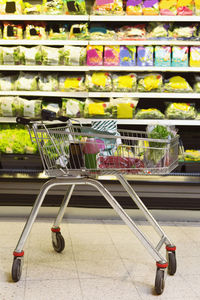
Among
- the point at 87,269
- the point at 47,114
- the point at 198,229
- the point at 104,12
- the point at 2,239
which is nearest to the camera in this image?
the point at 47,114

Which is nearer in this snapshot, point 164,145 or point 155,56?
point 164,145

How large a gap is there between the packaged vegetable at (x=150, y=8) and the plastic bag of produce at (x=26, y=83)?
1.11m

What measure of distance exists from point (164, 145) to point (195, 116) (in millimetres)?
1691

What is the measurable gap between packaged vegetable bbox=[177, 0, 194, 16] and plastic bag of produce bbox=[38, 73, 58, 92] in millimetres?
1198

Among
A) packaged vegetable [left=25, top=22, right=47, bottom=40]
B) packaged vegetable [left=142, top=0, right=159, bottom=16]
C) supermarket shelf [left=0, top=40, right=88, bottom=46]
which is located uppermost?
packaged vegetable [left=142, top=0, right=159, bottom=16]

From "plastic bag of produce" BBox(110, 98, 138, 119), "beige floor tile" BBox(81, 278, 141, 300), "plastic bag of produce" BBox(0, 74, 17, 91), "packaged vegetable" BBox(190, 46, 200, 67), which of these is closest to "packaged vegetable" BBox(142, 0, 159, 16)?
"packaged vegetable" BBox(190, 46, 200, 67)

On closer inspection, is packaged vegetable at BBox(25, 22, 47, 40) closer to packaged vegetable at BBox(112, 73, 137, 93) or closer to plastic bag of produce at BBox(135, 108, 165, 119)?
packaged vegetable at BBox(112, 73, 137, 93)

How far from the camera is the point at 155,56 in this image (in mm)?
3740

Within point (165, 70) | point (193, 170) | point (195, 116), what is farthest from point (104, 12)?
point (193, 170)

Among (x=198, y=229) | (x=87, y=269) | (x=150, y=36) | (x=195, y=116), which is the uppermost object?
(x=150, y=36)

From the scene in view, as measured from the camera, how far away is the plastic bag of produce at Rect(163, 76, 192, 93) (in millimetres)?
3736

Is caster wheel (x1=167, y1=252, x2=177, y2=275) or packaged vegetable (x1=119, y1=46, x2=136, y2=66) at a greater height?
packaged vegetable (x1=119, y1=46, x2=136, y2=66)

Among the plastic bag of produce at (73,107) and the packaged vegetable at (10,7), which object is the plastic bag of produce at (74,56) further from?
the packaged vegetable at (10,7)

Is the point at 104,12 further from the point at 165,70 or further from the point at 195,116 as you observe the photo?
the point at 195,116
